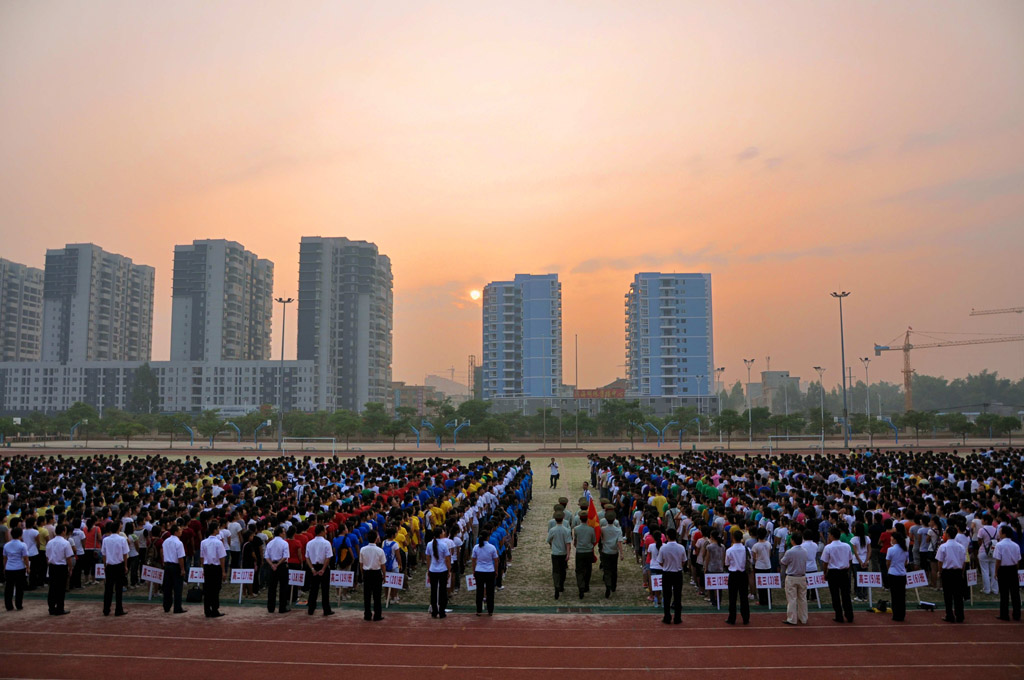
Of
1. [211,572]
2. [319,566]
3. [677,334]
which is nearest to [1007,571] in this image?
[319,566]

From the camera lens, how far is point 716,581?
11.5 meters

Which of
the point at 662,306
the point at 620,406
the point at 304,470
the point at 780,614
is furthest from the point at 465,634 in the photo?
the point at 662,306

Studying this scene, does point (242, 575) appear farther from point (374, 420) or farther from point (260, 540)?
point (374, 420)

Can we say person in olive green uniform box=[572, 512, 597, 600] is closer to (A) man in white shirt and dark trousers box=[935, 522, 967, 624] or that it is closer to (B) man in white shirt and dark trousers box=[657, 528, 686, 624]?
(B) man in white shirt and dark trousers box=[657, 528, 686, 624]

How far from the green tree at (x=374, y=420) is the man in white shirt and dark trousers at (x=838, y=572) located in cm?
5880

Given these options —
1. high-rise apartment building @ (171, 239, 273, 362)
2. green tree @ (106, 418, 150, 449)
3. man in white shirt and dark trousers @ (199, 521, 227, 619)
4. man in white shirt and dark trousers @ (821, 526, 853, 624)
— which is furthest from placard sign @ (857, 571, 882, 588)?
high-rise apartment building @ (171, 239, 273, 362)

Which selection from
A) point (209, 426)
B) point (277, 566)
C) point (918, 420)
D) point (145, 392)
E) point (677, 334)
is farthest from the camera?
point (677, 334)

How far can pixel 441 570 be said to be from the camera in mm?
11312

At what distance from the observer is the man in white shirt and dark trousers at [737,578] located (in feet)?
35.9

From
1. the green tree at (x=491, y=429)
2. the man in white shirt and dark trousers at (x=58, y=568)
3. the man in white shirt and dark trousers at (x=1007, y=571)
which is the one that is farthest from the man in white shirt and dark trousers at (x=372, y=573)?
the green tree at (x=491, y=429)

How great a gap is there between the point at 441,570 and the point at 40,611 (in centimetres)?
685

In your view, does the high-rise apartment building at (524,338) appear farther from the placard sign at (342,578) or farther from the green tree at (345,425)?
the placard sign at (342,578)

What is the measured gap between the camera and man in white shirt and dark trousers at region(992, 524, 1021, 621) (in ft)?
35.3

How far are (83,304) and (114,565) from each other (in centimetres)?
14231
